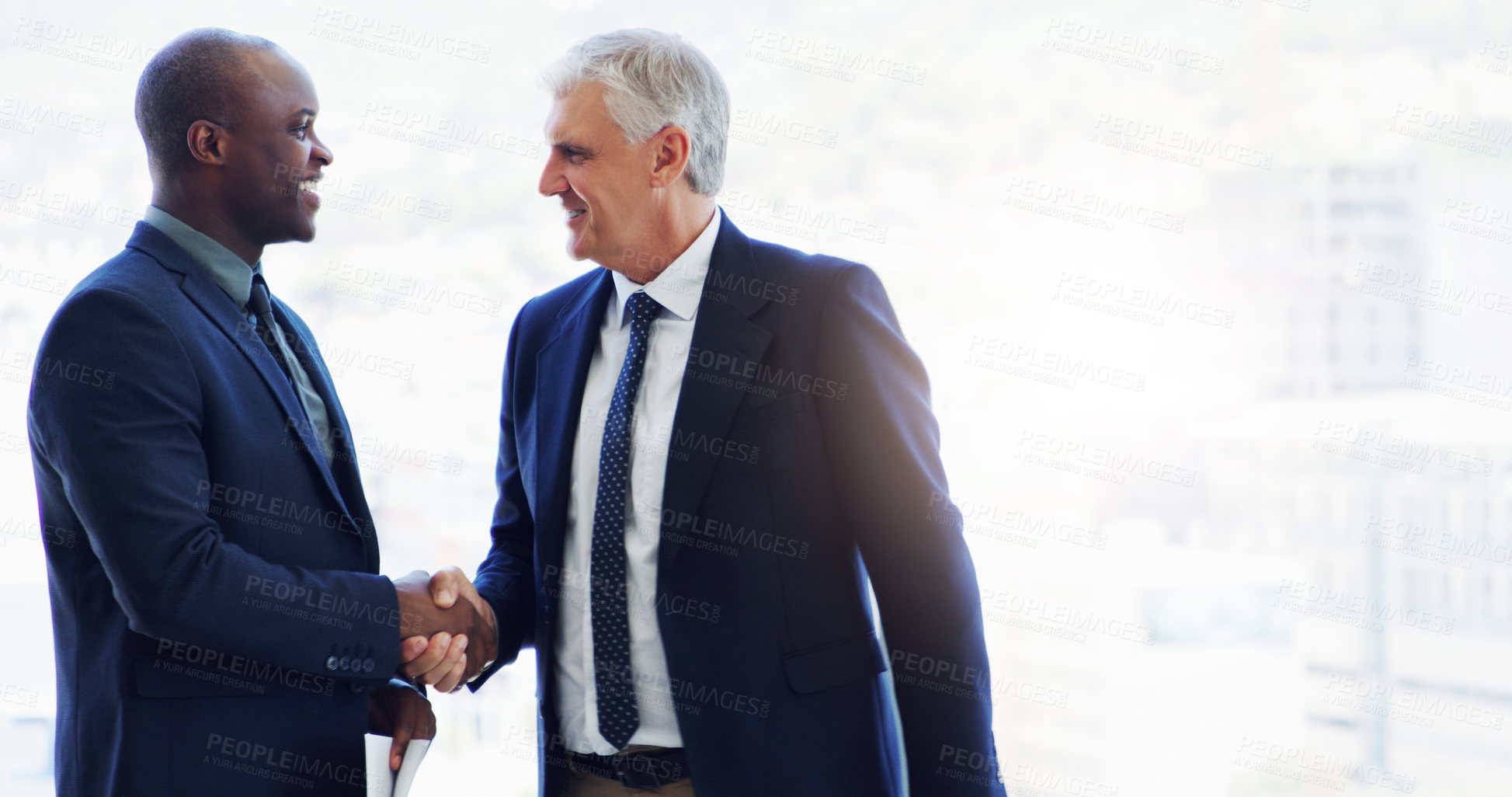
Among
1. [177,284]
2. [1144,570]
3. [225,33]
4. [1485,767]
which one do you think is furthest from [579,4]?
[1485,767]

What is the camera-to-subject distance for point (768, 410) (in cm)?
146

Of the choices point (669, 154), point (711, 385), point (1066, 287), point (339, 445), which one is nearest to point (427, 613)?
point (339, 445)

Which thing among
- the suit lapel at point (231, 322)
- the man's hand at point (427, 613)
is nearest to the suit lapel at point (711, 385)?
the man's hand at point (427, 613)

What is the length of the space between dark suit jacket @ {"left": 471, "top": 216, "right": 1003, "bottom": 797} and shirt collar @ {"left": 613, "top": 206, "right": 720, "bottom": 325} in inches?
2.2

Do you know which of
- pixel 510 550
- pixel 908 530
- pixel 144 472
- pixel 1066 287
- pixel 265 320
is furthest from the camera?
pixel 1066 287

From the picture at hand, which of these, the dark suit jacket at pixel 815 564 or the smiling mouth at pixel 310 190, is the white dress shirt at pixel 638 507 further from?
the smiling mouth at pixel 310 190

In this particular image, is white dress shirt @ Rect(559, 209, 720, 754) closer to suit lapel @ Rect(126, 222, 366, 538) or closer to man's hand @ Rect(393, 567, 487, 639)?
man's hand @ Rect(393, 567, 487, 639)

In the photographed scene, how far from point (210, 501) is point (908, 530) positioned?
0.89 m

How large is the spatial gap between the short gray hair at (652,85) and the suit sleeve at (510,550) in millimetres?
380

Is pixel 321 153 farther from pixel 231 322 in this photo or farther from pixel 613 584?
pixel 613 584

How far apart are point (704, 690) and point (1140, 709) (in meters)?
1.77

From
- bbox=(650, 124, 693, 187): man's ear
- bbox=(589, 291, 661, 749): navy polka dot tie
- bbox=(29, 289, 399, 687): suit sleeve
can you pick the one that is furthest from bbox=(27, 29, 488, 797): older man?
bbox=(650, 124, 693, 187): man's ear

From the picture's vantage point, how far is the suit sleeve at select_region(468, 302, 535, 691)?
68.2 inches

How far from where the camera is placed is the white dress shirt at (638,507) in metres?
1.44
